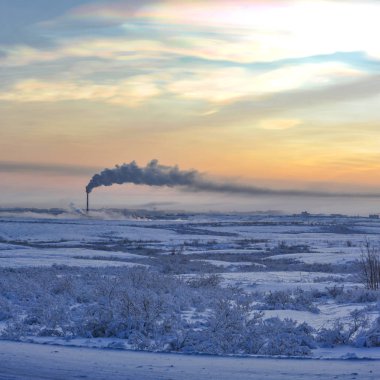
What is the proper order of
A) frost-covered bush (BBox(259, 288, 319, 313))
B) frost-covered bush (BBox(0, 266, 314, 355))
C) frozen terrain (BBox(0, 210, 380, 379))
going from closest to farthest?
frozen terrain (BBox(0, 210, 380, 379)) < frost-covered bush (BBox(0, 266, 314, 355)) < frost-covered bush (BBox(259, 288, 319, 313))

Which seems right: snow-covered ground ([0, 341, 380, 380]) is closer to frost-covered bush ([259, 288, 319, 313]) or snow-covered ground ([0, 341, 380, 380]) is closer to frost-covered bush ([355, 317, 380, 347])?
frost-covered bush ([355, 317, 380, 347])

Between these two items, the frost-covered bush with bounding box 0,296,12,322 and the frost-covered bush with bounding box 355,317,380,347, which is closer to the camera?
the frost-covered bush with bounding box 355,317,380,347

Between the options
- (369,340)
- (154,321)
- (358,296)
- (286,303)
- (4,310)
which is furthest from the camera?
(358,296)

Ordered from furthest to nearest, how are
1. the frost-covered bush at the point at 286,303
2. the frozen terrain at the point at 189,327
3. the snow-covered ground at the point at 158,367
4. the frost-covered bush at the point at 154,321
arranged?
the frost-covered bush at the point at 286,303
the frost-covered bush at the point at 154,321
the frozen terrain at the point at 189,327
the snow-covered ground at the point at 158,367

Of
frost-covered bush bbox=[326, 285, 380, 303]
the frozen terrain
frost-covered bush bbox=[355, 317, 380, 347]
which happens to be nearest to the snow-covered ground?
the frozen terrain

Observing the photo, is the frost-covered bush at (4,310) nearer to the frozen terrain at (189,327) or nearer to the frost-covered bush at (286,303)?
the frozen terrain at (189,327)

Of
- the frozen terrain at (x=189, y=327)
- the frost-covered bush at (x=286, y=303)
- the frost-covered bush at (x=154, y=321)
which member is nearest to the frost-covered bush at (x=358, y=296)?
the frozen terrain at (x=189, y=327)

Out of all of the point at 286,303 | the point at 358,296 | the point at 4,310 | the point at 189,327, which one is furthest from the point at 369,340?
the point at 4,310

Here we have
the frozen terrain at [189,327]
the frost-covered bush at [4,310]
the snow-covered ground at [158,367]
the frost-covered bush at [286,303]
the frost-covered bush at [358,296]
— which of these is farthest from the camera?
the frost-covered bush at [358,296]

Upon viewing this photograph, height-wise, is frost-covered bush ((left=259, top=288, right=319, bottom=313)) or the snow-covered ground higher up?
the snow-covered ground

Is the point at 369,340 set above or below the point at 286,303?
above

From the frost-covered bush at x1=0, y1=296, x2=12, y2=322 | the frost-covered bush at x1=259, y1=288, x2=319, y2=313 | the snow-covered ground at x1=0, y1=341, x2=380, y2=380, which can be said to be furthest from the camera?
the frost-covered bush at x1=259, y1=288, x2=319, y2=313

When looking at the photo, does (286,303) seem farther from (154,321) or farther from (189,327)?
(154,321)

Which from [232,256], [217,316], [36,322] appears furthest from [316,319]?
[232,256]
